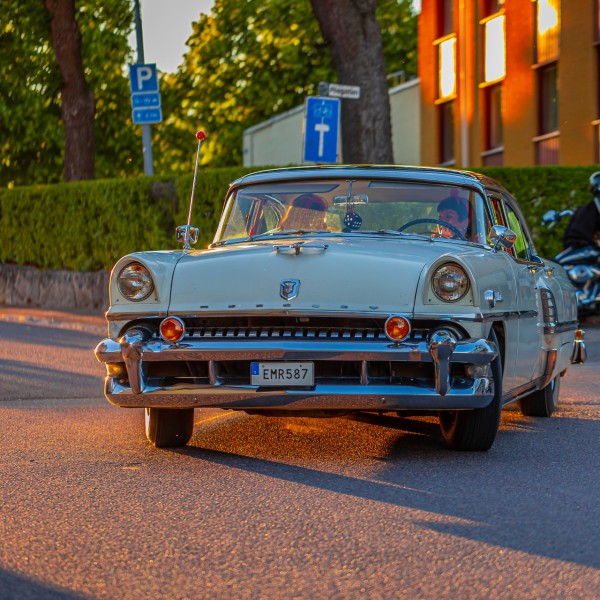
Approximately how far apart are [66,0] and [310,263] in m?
24.5

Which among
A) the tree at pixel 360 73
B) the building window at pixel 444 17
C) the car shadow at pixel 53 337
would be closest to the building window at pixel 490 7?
the building window at pixel 444 17

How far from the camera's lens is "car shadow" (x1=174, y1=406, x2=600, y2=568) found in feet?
19.2

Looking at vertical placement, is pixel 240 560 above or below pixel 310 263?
below

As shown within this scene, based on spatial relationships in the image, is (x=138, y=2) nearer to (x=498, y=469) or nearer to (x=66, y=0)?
(x=66, y=0)

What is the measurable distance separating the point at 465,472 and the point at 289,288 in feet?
4.14

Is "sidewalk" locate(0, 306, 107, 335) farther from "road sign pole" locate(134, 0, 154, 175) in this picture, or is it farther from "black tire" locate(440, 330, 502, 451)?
"black tire" locate(440, 330, 502, 451)

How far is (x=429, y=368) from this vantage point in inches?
296

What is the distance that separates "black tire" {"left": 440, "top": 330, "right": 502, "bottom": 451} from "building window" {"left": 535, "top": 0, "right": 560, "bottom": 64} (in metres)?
21.4

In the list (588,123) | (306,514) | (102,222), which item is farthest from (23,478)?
(588,123)

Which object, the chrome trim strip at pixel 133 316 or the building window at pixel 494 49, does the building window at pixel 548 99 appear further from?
the chrome trim strip at pixel 133 316

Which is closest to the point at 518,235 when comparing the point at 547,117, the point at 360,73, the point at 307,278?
the point at 307,278

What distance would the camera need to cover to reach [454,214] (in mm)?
8891

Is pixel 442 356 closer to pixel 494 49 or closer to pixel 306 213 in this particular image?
pixel 306 213

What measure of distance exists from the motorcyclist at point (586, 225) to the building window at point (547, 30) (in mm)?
10800
